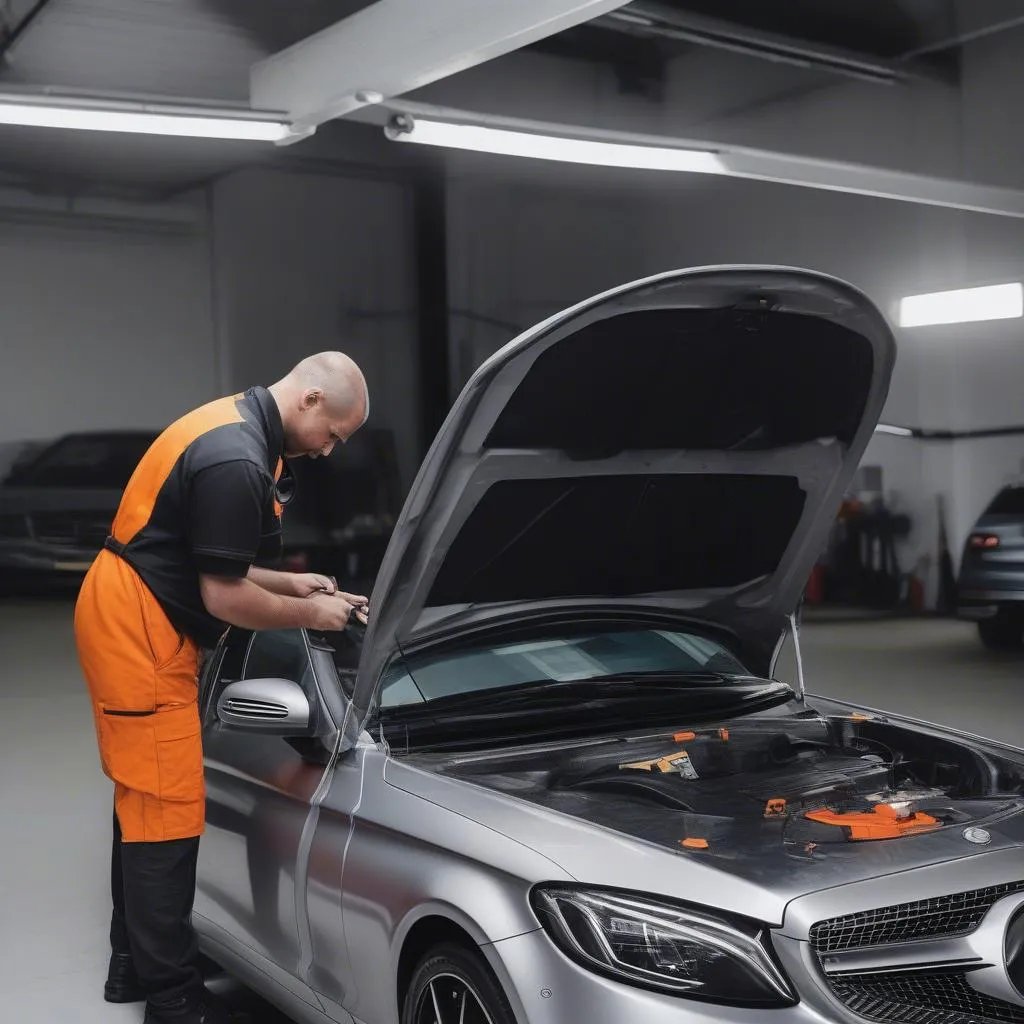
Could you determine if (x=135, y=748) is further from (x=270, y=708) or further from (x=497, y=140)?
(x=497, y=140)

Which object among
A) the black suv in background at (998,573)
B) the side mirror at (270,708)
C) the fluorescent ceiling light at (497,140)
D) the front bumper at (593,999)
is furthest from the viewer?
the black suv in background at (998,573)

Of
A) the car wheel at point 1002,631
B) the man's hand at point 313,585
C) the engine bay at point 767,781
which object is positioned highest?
the man's hand at point 313,585

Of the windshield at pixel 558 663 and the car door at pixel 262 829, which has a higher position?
the windshield at pixel 558 663

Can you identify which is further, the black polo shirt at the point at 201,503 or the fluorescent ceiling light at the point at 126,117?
the fluorescent ceiling light at the point at 126,117

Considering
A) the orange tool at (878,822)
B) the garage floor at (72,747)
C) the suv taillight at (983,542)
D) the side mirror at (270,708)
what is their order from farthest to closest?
the suv taillight at (983,542), the garage floor at (72,747), the side mirror at (270,708), the orange tool at (878,822)

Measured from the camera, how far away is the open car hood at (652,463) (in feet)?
9.23

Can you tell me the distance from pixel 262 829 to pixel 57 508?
4104 millimetres

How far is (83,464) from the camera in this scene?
6.88 metres

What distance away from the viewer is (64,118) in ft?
18.4

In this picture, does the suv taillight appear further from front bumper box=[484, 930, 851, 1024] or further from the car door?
front bumper box=[484, 930, 851, 1024]

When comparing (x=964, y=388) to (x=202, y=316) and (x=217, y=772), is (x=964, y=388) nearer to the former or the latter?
(x=202, y=316)

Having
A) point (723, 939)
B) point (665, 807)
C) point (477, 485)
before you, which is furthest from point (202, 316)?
point (723, 939)

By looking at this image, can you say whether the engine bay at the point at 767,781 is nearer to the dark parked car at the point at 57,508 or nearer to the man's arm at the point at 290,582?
the man's arm at the point at 290,582

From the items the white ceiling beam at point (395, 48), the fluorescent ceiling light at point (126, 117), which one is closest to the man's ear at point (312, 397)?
the white ceiling beam at point (395, 48)
